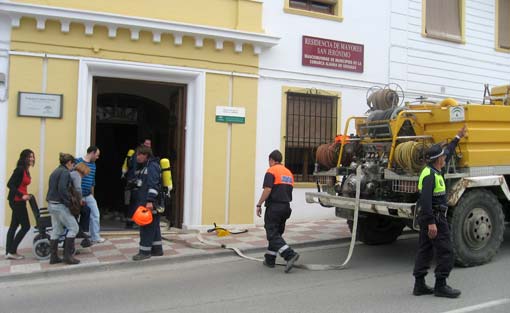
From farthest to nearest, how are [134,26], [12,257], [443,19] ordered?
[443,19] < [134,26] < [12,257]

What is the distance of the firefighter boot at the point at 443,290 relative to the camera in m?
5.44

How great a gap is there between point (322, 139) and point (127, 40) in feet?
15.3

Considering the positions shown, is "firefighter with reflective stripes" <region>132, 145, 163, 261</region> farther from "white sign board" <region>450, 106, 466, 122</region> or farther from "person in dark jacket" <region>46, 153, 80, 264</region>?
"white sign board" <region>450, 106, 466, 122</region>

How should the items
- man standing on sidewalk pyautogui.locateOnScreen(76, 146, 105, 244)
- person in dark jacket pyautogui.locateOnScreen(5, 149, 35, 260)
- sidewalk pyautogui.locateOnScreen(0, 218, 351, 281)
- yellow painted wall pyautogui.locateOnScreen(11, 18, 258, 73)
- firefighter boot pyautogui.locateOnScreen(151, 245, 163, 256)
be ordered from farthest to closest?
1. yellow painted wall pyautogui.locateOnScreen(11, 18, 258, 73)
2. man standing on sidewalk pyautogui.locateOnScreen(76, 146, 105, 244)
3. firefighter boot pyautogui.locateOnScreen(151, 245, 163, 256)
4. person in dark jacket pyautogui.locateOnScreen(5, 149, 35, 260)
5. sidewalk pyautogui.locateOnScreen(0, 218, 351, 281)

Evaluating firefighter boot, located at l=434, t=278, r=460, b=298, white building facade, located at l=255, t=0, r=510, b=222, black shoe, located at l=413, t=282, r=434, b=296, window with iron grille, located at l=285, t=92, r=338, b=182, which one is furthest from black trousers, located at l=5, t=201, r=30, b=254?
firefighter boot, located at l=434, t=278, r=460, b=298

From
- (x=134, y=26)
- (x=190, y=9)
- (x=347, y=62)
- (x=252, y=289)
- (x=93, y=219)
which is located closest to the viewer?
(x=252, y=289)

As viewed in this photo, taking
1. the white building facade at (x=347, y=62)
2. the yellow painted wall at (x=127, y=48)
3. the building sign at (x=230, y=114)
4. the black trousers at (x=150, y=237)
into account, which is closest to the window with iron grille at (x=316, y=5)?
the white building facade at (x=347, y=62)

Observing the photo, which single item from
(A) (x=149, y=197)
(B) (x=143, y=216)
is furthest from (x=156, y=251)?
(A) (x=149, y=197)

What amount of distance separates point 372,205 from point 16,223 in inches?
203

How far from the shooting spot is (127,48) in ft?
29.6

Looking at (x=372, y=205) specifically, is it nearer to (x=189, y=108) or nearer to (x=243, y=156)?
(x=243, y=156)

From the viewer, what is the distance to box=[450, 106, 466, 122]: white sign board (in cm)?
678

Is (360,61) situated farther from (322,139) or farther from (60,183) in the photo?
(60,183)

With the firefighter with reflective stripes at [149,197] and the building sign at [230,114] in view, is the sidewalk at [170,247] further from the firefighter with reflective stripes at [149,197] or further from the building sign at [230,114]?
the building sign at [230,114]
